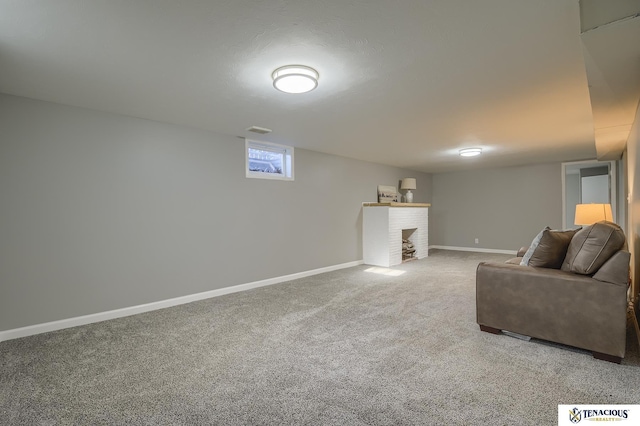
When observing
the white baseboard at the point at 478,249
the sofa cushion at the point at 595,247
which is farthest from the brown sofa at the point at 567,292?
the white baseboard at the point at 478,249

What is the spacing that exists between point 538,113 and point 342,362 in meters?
3.36

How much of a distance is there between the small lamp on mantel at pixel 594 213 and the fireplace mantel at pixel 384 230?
2.83 meters

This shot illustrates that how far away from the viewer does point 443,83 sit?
2.61m

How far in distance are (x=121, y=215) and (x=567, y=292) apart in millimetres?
4211

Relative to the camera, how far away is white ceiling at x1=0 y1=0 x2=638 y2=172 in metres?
1.69

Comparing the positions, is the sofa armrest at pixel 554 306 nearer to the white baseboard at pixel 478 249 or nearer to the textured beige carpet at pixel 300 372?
the textured beige carpet at pixel 300 372

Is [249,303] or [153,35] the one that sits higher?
[153,35]

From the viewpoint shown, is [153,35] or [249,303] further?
[249,303]

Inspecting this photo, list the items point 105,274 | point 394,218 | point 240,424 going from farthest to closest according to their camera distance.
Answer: point 394,218 < point 105,274 < point 240,424

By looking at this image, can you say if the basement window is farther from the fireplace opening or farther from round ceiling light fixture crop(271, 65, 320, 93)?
the fireplace opening

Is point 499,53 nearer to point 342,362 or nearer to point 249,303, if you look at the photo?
point 342,362

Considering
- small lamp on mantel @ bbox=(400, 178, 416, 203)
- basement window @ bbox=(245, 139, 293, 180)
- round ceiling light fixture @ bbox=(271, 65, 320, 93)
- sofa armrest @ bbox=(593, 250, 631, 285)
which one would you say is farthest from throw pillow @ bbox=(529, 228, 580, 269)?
small lamp on mantel @ bbox=(400, 178, 416, 203)

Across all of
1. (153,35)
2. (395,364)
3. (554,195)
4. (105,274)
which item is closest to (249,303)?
(105,274)

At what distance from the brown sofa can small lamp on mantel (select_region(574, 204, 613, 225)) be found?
1667 millimetres
